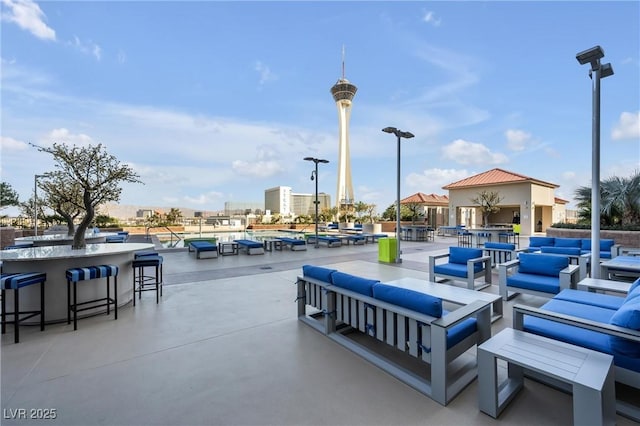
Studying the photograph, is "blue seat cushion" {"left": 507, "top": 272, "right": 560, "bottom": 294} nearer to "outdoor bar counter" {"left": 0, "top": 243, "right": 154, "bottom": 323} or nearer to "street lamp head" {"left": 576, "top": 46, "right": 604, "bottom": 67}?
"street lamp head" {"left": 576, "top": 46, "right": 604, "bottom": 67}

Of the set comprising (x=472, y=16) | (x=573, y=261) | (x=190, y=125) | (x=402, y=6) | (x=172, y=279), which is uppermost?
(x=402, y=6)

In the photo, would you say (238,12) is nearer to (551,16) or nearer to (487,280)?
(551,16)

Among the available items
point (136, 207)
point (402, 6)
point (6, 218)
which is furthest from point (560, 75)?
point (136, 207)

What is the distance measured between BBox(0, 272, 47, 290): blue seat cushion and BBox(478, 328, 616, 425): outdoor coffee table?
476 centimetres

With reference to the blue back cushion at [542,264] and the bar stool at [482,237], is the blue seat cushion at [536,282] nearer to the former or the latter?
the blue back cushion at [542,264]

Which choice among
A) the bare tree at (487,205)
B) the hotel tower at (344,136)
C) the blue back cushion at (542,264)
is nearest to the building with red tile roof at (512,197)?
the bare tree at (487,205)

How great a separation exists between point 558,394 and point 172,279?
259 inches

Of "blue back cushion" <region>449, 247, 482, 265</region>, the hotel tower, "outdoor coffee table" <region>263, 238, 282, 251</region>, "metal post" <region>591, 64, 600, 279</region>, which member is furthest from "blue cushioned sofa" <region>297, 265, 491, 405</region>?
the hotel tower

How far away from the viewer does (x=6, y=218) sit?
14430 millimetres

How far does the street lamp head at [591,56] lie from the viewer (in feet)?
14.1

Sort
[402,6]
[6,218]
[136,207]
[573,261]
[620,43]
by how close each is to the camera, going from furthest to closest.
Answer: [136,207] < [6,218] < [402,6] < [620,43] < [573,261]

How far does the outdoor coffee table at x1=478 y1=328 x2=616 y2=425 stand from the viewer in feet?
5.20

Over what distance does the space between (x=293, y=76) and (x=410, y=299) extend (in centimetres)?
1792

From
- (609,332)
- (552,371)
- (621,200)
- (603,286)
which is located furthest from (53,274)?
(621,200)
